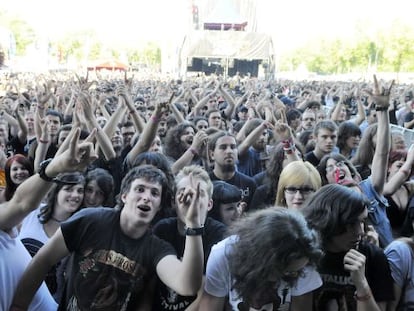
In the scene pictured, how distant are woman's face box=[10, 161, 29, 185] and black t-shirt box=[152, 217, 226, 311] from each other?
4.75 ft

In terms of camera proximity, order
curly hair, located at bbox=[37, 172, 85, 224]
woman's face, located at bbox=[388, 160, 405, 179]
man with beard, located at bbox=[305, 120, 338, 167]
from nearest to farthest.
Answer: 1. curly hair, located at bbox=[37, 172, 85, 224]
2. woman's face, located at bbox=[388, 160, 405, 179]
3. man with beard, located at bbox=[305, 120, 338, 167]

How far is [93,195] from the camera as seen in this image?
401 cm

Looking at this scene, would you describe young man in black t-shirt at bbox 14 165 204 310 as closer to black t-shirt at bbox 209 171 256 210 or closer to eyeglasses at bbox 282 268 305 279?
eyeglasses at bbox 282 268 305 279

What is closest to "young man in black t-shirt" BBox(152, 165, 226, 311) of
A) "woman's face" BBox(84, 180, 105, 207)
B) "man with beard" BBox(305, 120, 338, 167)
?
"woman's face" BBox(84, 180, 105, 207)

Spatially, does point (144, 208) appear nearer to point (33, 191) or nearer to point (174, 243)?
point (174, 243)

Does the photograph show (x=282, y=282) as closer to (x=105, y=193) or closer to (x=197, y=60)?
(x=105, y=193)

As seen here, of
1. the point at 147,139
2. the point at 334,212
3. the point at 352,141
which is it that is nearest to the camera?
the point at 334,212

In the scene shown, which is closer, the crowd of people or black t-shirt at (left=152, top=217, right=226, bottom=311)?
the crowd of people

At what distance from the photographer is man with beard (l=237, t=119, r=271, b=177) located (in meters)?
5.94

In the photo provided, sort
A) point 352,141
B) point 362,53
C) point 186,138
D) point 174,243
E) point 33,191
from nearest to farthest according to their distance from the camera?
point 33,191 < point 174,243 < point 186,138 < point 352,141 < point 362,53

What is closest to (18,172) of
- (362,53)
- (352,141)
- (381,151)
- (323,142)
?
(381,151)

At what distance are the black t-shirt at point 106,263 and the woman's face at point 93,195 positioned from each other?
1.18 m

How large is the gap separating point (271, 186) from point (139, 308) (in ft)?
6.35

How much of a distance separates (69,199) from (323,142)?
2.91 metres
